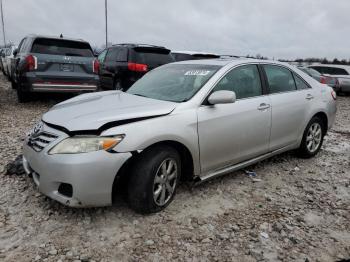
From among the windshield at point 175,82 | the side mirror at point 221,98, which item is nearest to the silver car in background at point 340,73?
the windshield at point 175,82

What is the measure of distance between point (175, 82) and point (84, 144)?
1547mm

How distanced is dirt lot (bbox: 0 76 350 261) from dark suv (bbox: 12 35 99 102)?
373cm

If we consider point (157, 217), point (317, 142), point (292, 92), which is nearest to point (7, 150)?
point (157, 217)

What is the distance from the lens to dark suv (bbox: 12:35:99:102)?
7434 mm

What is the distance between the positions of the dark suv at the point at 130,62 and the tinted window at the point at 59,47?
1.19 metres

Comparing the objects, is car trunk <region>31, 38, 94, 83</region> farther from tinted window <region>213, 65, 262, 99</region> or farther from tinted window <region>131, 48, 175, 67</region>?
tinted window <region>213, 65, 262, 99</region>

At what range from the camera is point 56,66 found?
759 cm

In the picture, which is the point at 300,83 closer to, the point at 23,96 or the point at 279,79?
the point at 279,79

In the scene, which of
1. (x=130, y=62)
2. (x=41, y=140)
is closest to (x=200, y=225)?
(x=41, y=140)

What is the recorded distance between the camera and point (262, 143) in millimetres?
4113

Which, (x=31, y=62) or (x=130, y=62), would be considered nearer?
(x=31, y=62)

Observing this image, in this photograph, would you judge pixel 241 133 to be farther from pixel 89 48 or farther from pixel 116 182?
pixel 89 48

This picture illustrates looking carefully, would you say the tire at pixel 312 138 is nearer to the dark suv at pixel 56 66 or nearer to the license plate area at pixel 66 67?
the dark suv at pixel 56 66

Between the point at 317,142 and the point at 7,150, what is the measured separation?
4636 millimetres
